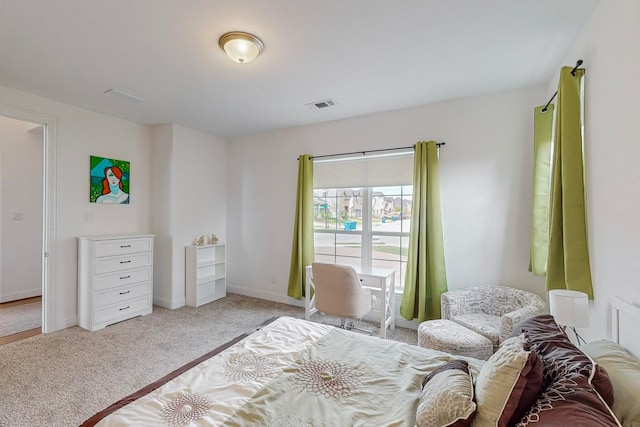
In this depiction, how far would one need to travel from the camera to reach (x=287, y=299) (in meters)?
4.25

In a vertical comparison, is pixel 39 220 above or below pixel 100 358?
above

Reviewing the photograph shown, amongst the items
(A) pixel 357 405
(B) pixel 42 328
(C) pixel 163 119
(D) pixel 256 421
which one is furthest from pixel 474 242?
(B) pixel 42 328

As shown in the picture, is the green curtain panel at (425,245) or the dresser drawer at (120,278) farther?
the dresser drawer at (120,278)

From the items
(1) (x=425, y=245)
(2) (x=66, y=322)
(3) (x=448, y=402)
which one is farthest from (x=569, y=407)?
(2) (x=66, y=322)

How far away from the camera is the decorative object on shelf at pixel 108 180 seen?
3547mm

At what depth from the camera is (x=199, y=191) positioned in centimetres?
437

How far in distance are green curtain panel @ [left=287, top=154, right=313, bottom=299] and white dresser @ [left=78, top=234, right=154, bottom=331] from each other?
6.32 feet

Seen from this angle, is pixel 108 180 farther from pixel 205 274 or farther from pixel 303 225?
pixel 303 225

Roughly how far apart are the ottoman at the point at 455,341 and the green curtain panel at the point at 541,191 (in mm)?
902

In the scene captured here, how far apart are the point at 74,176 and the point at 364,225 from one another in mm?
3563

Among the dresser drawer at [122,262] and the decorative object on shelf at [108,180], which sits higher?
the decorative object on shelf at [108,180]

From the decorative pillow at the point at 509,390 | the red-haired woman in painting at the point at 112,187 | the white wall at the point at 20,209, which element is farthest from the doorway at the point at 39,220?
the decorative pillow at the point at 509,390

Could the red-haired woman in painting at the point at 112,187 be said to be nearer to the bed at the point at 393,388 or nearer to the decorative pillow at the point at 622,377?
the bed at the point at 393,388

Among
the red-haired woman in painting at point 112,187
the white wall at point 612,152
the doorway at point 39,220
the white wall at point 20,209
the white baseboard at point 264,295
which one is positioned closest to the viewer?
the white wall at point 612,152
